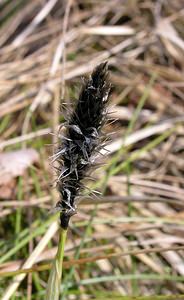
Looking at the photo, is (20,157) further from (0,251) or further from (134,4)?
(134,4)

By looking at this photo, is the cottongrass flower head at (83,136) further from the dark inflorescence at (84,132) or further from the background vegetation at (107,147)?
the background vegetation at (107,147)

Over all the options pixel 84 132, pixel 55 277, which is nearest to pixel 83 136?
pixel 84 132

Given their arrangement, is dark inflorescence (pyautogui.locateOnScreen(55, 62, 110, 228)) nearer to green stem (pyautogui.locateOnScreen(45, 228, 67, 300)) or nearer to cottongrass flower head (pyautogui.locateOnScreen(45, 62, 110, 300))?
cottongrass flower head (pyautogui.locateOnScreen(45, 62, 110, 300))

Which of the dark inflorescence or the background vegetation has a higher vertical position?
the dark inflorescence

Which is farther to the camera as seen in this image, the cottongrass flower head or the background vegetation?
the background vegetation

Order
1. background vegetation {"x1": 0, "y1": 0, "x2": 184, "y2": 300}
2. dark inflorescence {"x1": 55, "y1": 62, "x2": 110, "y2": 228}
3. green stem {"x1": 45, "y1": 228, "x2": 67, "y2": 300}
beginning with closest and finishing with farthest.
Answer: dark inflorescence {"x1": 55, "y1": 62, "x2": 110, "y2": 228} < green stem {"x1": 45, "y1": 228, "x2": 67, "y2": 300} < background vegetation {"x1": 0, "y1": 0, "x2": 184, "y2": 300}

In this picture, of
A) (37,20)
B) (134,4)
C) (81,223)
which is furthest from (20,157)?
(134,4)

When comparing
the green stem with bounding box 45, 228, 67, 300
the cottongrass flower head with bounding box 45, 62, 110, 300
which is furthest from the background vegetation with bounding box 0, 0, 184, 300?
the cottongrass flower head with bounding box 45, 62, 110, 300
